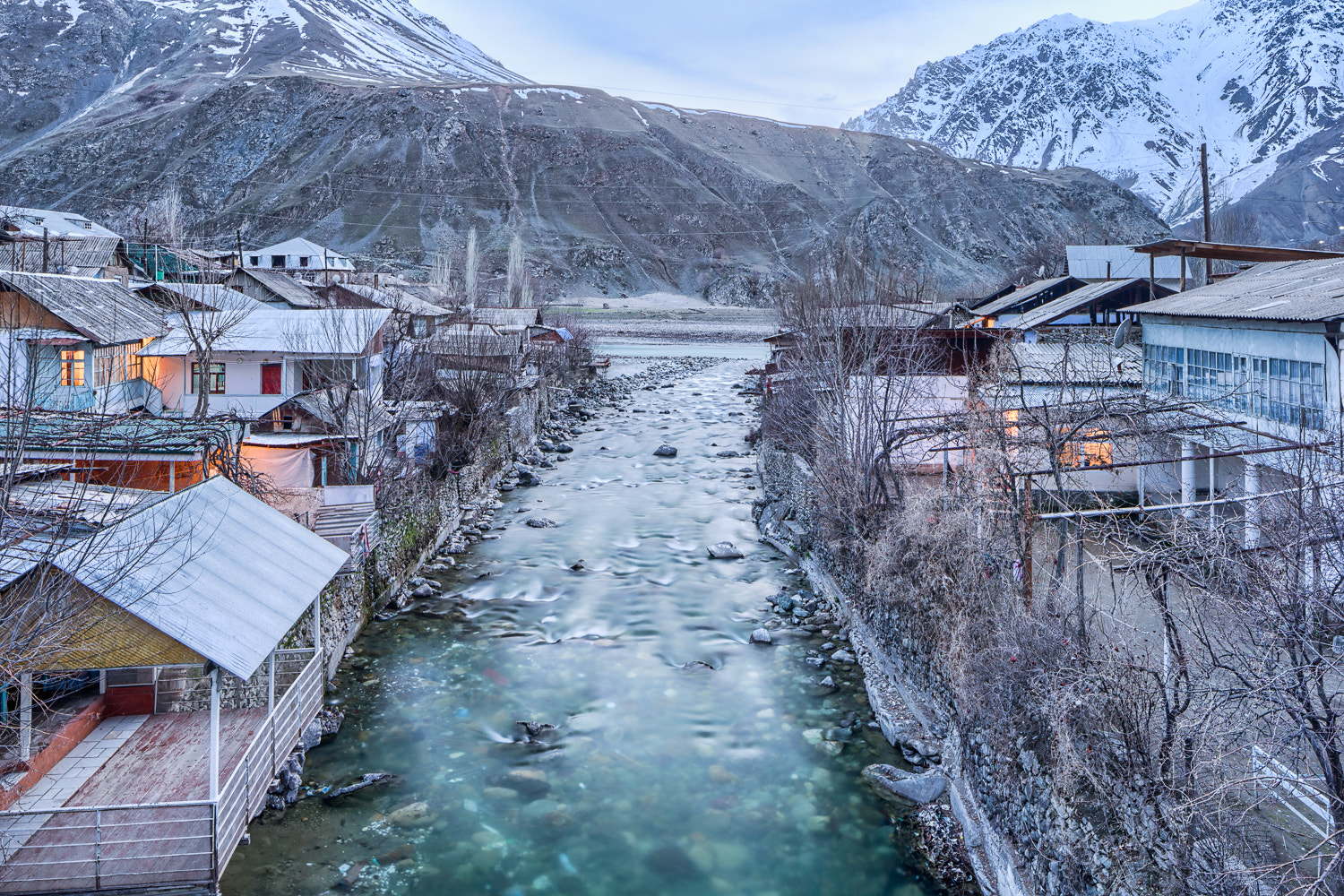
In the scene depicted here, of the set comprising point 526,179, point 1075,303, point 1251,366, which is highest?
point 526,179

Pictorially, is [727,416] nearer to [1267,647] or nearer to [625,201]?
[1267,647]

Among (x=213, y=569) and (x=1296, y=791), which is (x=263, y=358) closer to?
(x=213, y=569)

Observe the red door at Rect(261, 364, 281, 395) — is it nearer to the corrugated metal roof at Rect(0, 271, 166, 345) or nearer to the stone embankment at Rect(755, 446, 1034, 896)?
the corrugated metal roof at Rect(0, 271, 166, 345)

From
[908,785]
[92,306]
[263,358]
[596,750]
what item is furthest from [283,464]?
[908,785]

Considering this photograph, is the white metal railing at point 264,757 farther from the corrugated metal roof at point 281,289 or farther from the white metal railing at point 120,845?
the corrugated metal roof at point 281,289

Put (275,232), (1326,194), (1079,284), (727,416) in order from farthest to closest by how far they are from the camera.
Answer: (1326,194) → (275,232) → (727,416) → (1079,284)

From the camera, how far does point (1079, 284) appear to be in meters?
37.7

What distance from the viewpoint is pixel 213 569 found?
1028 centimetres

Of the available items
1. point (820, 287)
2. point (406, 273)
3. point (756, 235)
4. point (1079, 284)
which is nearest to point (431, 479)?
point (820, 287)

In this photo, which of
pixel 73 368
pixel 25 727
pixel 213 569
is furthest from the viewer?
pixel 73 368

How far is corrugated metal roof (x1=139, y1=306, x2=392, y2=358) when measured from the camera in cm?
2378

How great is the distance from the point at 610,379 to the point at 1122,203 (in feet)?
403

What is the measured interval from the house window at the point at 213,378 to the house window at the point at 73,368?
8.74ft

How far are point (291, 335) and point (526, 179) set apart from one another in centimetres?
11835
